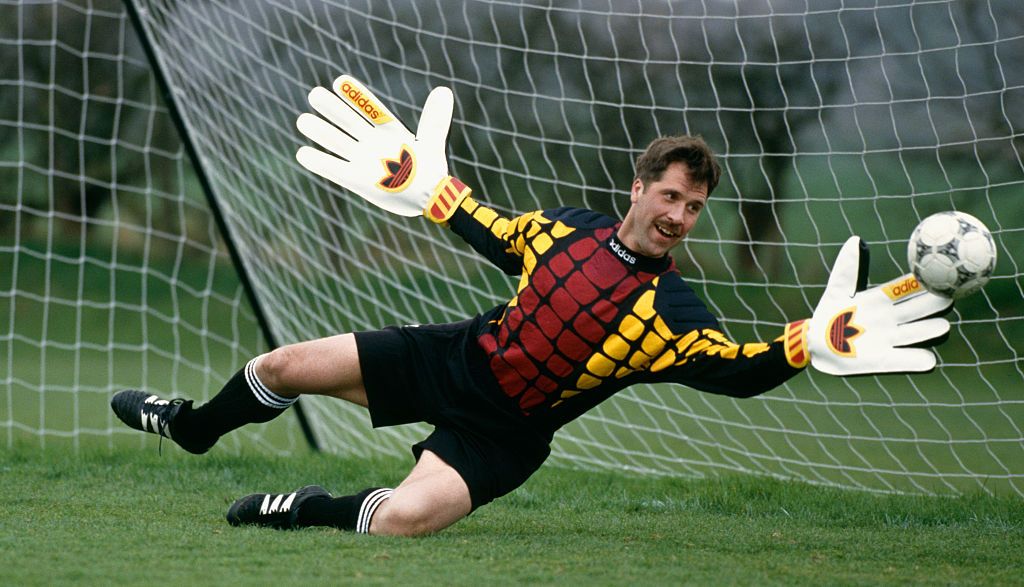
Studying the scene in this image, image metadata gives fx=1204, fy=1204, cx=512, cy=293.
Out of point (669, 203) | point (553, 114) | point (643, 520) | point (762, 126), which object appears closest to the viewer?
point (669, 203)

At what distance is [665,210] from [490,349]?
2.39 feet

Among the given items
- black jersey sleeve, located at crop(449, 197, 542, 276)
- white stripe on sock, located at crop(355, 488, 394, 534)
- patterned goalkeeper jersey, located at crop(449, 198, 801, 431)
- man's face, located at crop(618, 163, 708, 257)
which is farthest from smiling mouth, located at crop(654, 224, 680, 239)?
white stripe on sock, located at crop(355, 488, 394, 534)

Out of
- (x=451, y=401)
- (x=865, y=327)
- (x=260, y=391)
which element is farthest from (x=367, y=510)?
(x=865, y=327)

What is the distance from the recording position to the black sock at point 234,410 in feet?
12.9

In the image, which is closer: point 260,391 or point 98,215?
point 260,391

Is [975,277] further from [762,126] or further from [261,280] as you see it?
[261,280]

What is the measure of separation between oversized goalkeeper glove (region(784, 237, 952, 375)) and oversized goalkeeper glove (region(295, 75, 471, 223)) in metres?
1.34

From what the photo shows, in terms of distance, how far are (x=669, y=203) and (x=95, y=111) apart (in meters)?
14.2

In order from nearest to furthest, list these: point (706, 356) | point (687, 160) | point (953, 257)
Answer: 1. point (953, 257)
2. point (706, 356)
3. point (687, 160)

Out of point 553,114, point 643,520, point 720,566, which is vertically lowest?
point 643,520

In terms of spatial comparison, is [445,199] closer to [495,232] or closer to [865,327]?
[495,232]

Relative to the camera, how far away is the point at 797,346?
10.7ft

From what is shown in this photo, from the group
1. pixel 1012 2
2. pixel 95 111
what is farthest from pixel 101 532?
pixel 95 111

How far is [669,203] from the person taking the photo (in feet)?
11.8
